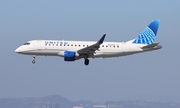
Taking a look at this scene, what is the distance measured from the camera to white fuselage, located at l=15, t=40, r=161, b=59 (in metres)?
77.6

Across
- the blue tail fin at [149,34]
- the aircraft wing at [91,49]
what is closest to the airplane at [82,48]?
the aircraft wing at [91,49]

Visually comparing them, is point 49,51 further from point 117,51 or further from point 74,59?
point 117,51

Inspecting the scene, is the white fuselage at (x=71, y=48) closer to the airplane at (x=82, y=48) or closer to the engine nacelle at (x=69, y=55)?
the airplane at (x=82, y=48)

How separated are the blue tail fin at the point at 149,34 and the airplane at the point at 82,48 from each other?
1.92 meters

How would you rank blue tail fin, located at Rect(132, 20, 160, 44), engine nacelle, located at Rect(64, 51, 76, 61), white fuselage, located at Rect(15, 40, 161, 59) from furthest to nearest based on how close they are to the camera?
blue tail fin, located at Rect(132, 20, 160, 44) → white fuselage, located at Rect(15, 40, 161, 59) → engine nacelle, located at Rect(64, 51, 76, 61)

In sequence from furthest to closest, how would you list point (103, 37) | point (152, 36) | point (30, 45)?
1. point (152, 36)
2. point (30, 45)
3. point (103, 37)

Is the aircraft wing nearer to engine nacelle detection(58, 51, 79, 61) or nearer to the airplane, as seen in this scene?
the airplane

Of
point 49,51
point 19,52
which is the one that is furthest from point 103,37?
point 19,52

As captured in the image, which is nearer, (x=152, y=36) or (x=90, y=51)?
(x=90, y=51)

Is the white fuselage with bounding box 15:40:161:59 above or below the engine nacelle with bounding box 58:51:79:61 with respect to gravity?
above

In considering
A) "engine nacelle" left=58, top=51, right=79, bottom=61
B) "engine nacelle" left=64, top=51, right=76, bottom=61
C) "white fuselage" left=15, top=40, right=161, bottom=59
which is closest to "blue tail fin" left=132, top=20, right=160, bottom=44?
"white fuselage" left=15, top=40, right=161, bottom=59

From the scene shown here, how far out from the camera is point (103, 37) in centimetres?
7456

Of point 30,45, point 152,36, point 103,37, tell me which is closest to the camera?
point 103,37

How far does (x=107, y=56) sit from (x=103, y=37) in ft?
20.7
